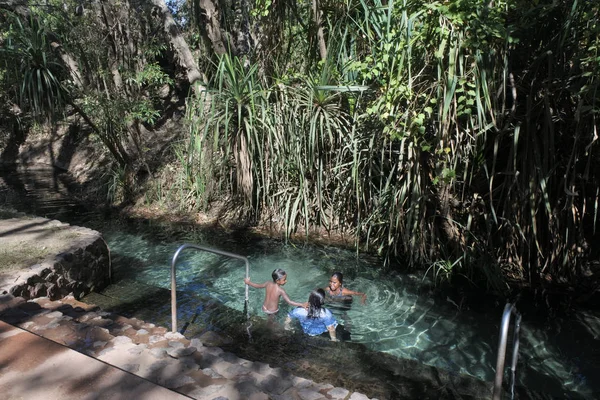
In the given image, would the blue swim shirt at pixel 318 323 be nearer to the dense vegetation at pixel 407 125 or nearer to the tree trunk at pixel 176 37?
the dense vegetation at pixel 407 125

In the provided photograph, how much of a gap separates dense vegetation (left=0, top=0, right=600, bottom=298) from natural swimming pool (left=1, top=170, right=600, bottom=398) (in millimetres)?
459

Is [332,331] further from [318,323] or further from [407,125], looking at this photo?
[407,125]

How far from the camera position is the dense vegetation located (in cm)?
429

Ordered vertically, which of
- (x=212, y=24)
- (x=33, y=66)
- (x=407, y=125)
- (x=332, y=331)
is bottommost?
(x=332, y=331)

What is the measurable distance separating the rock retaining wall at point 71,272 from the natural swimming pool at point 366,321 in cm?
28

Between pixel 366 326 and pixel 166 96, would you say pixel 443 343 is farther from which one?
pixel 166 96

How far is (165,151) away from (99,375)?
335 inches

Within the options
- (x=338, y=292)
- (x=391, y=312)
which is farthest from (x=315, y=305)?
(x=391, y=312)

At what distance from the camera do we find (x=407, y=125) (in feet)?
15.5

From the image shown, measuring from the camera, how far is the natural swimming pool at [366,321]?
3.70 m

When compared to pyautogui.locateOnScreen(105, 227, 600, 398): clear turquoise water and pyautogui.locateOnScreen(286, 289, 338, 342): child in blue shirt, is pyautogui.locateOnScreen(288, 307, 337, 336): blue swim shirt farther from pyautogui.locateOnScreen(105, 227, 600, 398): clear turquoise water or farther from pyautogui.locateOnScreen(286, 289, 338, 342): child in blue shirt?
pyautogui.locateOnScreen(105, 227, 600, 398): clear turquoise water

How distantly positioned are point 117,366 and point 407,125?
350 centimetres

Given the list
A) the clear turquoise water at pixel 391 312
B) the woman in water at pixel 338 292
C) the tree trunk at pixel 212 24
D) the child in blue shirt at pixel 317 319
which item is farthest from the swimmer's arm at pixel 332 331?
the tree trunk at pixel 212 24

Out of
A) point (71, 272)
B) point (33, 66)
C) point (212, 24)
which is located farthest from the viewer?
point (212, 24)
